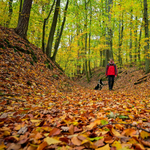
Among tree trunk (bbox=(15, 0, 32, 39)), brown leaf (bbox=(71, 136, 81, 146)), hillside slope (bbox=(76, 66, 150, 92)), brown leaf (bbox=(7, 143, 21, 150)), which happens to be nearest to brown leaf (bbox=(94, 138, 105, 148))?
brown leaf (bbox=(71, 136, 81, 146))

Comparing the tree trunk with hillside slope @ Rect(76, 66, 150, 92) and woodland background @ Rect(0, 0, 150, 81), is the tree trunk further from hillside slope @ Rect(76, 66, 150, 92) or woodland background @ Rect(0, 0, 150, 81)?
hillside slope @ Rect(76, 66, 150, 92)

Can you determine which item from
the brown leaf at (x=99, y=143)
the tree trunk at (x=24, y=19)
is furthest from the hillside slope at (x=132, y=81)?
the tree trunk at (x=24, y=19)

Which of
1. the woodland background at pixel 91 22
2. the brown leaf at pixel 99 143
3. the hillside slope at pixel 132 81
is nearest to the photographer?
the brown leaf at pixel 99 143

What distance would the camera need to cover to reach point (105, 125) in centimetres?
152

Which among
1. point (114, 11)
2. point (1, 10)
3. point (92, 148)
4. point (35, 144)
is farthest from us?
point (1, 10)

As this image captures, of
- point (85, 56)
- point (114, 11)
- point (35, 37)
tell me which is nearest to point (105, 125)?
point (114, 11)

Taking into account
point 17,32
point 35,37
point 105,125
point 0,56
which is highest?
point 35,37

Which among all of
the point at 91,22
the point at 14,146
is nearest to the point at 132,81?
the point at 91,22

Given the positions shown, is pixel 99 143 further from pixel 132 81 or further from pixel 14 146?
pixel 132 81

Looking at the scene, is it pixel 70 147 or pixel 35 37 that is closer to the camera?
pixel 70 147

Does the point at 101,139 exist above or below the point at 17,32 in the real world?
below

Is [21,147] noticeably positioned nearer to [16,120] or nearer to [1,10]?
[16,120]

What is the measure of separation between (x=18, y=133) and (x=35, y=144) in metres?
0.39

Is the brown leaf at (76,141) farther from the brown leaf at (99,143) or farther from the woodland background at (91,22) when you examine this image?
the woodland background at (91,22)
